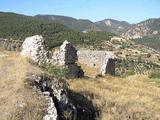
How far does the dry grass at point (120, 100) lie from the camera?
1855cm

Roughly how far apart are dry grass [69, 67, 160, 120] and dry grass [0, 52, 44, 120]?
3.31 metres

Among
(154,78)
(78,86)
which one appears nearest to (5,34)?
(154,78)

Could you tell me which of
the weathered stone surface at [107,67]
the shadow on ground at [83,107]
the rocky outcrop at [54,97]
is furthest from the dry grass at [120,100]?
A: the weathered stone surface at [107,67]

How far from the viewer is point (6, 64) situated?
19.7m

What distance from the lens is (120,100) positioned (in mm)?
19594

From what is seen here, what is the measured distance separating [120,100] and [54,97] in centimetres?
430

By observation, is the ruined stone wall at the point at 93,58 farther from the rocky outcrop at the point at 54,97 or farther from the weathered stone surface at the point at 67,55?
the rocky outcrop at the point at 54,97

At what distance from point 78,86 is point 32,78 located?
15.4 feet

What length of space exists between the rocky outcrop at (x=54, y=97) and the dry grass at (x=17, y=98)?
349 mm

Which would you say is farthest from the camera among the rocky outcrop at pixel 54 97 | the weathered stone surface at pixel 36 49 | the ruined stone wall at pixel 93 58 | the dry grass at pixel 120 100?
the ruined stone wall at pixel 93 58

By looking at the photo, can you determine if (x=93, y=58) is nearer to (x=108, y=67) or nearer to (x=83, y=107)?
(x=108, y=67)

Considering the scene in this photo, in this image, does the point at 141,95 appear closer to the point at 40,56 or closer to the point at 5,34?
the point at 40,56

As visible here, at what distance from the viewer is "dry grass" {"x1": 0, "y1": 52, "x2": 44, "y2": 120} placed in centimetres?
1405

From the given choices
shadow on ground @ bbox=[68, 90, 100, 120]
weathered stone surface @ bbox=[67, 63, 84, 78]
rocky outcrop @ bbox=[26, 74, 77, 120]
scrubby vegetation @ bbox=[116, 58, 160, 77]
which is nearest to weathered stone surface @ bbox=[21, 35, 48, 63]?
weathered stone surface @ bbox=[67, 63, 84, 78]
